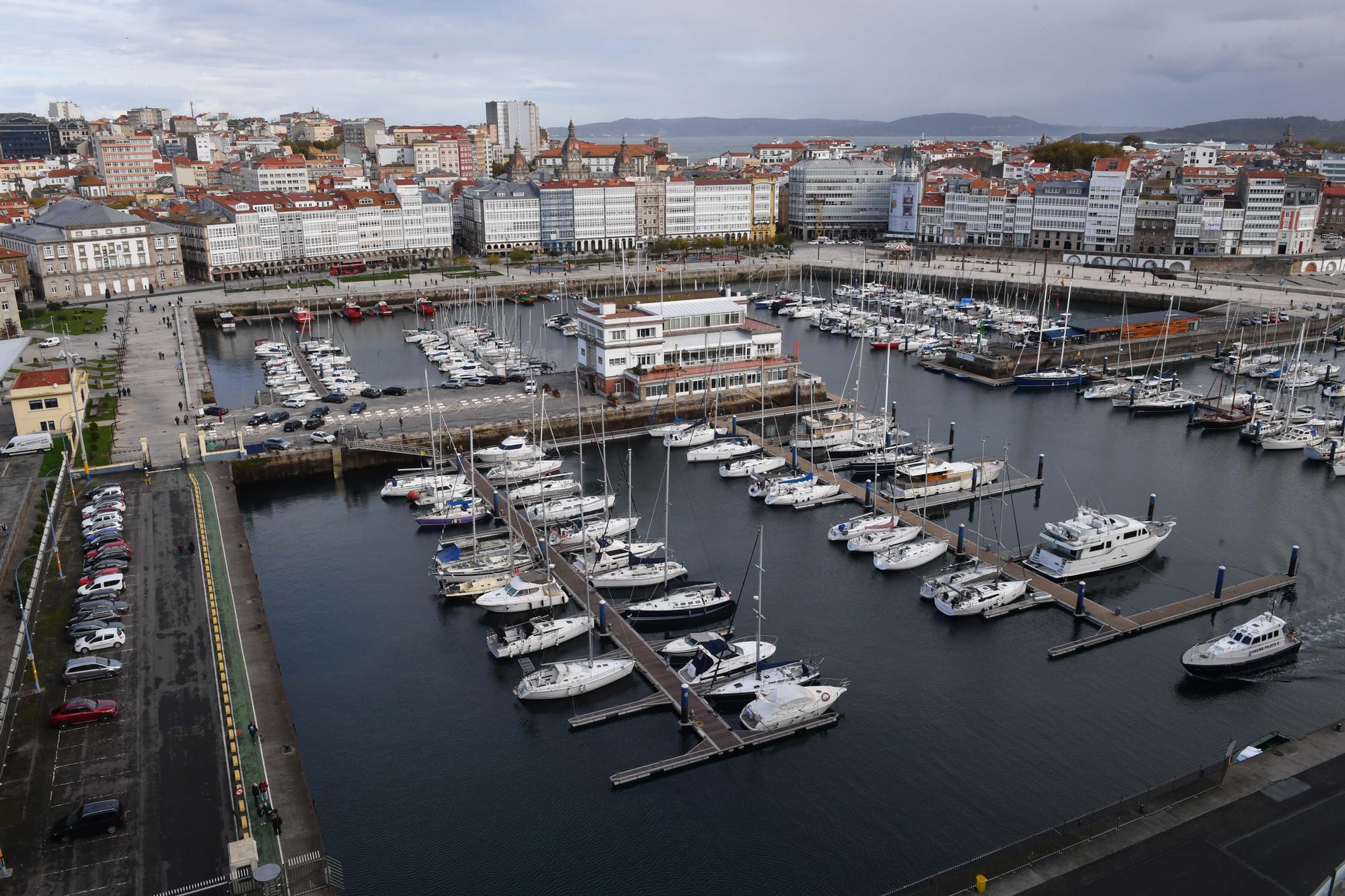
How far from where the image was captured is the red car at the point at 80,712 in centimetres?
2080

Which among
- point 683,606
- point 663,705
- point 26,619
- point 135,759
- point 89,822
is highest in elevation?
point 26,619

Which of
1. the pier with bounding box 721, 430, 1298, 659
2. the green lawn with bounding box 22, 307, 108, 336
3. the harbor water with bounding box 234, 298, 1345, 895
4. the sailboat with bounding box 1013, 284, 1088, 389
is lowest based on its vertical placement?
the harbor water with bounding box 234, 298, 1345, 895

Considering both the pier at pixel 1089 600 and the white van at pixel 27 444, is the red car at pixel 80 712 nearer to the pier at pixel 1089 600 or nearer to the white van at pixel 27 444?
the white van at pixel 27 444

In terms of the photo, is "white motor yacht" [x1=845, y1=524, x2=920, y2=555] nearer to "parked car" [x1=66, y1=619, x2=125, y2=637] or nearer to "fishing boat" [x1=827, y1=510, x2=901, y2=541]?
"fishing boat" [x1=827, y1=510, x2=901, y2=541]

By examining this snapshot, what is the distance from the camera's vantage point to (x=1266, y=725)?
22859mm

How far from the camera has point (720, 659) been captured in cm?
2453

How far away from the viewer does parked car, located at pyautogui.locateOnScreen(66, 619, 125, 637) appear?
79.3 ft

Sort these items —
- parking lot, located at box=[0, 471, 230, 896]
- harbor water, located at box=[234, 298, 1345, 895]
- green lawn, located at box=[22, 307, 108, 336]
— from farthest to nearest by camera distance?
1. green lawn, located at box=[22, 307, 108, 336]
2. harbor water, located at box=[234, 298, 1345, 895]
3. parking lot, located at box=[0, 471, 230, 896]

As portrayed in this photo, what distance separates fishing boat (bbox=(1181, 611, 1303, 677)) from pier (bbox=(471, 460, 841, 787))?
9409 millimetres

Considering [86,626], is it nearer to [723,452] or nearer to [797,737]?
[797,737]

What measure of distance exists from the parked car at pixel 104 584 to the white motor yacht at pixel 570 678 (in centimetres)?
1144

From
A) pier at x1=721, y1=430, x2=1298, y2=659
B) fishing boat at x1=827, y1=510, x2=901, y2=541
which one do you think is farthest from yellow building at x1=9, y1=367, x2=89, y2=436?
pier at x1=721, y1=430, x2=1298, y2=659

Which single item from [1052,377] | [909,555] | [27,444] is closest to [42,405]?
[27,444]

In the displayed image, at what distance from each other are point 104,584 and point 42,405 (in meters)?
15.7
